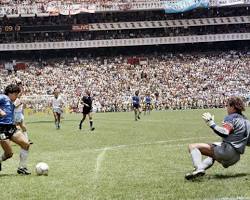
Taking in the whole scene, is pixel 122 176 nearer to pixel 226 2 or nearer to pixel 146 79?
pixel 146 79

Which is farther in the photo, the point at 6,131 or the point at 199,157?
the point at 6,131

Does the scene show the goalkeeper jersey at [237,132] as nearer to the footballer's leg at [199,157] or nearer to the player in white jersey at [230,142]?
the player in white jersey at [230,142]

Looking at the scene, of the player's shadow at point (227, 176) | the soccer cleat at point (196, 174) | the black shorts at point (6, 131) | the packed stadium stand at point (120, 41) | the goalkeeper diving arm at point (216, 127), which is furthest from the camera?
the packed stadium stand at point (120, 41)

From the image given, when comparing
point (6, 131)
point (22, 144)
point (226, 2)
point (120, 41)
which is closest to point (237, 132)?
point (22, 144)

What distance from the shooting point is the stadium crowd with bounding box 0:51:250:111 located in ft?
195

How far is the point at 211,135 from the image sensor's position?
21.4m

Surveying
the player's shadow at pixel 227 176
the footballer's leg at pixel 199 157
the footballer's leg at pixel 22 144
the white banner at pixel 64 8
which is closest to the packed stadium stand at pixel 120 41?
the white banner at pixel 64 8

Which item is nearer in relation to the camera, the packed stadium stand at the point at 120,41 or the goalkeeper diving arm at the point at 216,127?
the goalkeeper diving arm at the point at 216,127

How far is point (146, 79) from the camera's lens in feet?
219

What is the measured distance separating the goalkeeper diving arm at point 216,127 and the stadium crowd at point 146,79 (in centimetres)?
4726

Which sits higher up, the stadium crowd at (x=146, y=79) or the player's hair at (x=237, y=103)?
the player's hair at (x=237, y=103)

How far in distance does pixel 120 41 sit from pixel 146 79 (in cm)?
1234

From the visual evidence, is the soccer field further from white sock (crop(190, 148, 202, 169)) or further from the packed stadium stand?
the packed stadium stand

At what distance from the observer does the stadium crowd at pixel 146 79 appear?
59.5 metres
